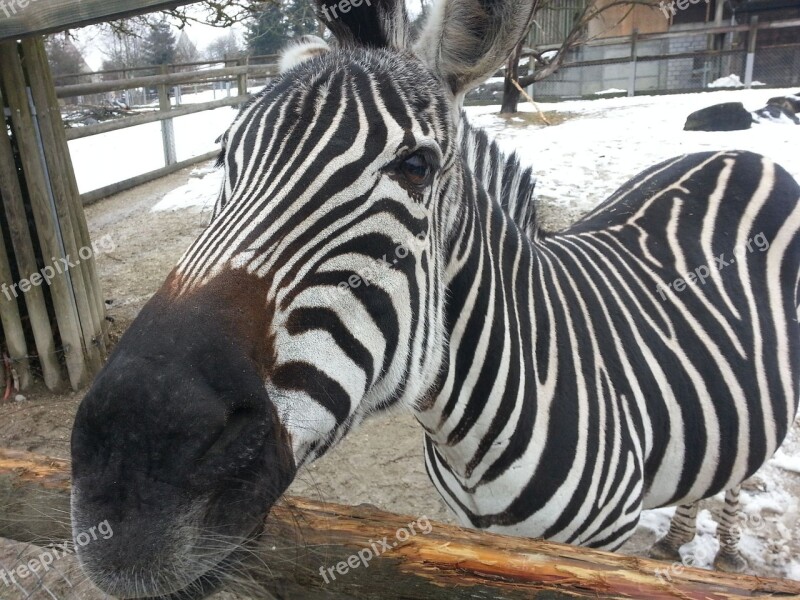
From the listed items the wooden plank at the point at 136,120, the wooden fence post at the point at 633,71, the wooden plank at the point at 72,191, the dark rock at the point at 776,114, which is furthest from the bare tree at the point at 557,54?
the wooden plank at the point at 72,191

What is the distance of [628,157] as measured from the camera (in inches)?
418

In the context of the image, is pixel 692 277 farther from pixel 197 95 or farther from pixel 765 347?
pixel 197 95

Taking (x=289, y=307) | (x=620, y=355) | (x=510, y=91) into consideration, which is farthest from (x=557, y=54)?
(x=289, y=307)

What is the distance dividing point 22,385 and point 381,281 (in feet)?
17.2

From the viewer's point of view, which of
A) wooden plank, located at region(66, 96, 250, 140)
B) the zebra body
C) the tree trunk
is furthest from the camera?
the tree trunk

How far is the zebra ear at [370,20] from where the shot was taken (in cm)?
196

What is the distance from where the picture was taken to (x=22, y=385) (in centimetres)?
523

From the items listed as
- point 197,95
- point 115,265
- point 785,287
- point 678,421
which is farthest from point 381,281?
point 197,95

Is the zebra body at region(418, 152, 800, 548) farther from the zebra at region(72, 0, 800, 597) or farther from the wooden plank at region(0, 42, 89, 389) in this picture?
the wooden plank at region(0, 42, 89, 389)

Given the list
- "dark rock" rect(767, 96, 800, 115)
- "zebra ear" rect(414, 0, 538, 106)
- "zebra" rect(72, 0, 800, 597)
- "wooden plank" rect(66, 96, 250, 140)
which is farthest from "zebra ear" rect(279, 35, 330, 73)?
"dark rock" rect(767, 96, 800, 115)

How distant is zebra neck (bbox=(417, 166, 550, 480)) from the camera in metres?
2.01

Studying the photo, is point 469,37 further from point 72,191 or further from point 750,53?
point 750,53

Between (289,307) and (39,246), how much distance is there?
494 centimetres

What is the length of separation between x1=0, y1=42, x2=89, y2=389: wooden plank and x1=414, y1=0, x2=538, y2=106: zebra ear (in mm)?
4495
